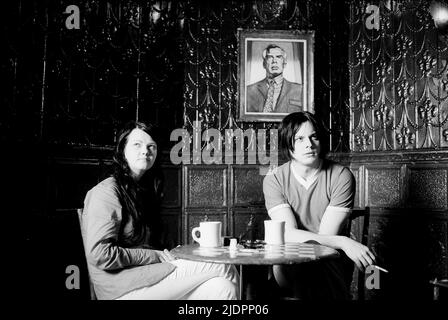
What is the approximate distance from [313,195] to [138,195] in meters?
1.03

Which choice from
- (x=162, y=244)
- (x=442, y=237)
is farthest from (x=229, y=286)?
(x=442, y=237)

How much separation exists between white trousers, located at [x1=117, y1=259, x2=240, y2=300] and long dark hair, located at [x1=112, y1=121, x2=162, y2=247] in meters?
0.25

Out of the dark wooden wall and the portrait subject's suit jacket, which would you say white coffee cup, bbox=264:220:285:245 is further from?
the portrait subject's suit jacket

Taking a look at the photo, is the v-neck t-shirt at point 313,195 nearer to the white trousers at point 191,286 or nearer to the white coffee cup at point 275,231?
the white coffee cup at point 275,231

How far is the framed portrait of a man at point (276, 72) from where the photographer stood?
14.7 feet

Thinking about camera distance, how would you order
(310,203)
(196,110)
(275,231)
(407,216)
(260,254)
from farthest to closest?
(196,110)
(407,216)
(310,203)
(275,231)
(260,254)

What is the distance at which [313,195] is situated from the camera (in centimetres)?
271

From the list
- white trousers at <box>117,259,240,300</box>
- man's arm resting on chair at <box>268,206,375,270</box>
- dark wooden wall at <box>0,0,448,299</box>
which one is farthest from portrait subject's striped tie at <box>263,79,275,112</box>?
white trousers at <box>117,259,240,300</box>

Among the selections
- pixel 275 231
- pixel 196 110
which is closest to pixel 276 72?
pixel 196 110

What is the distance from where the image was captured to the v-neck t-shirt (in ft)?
8.78

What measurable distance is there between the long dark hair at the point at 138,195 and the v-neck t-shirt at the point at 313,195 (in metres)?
0.70

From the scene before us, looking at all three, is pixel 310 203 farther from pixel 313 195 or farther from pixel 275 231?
pixel 275 231

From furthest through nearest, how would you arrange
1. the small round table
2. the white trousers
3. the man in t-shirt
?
1. the man in t-shirt
2. the white trousers
3. the small round table

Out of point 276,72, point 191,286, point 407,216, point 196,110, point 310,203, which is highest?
point 276,72
